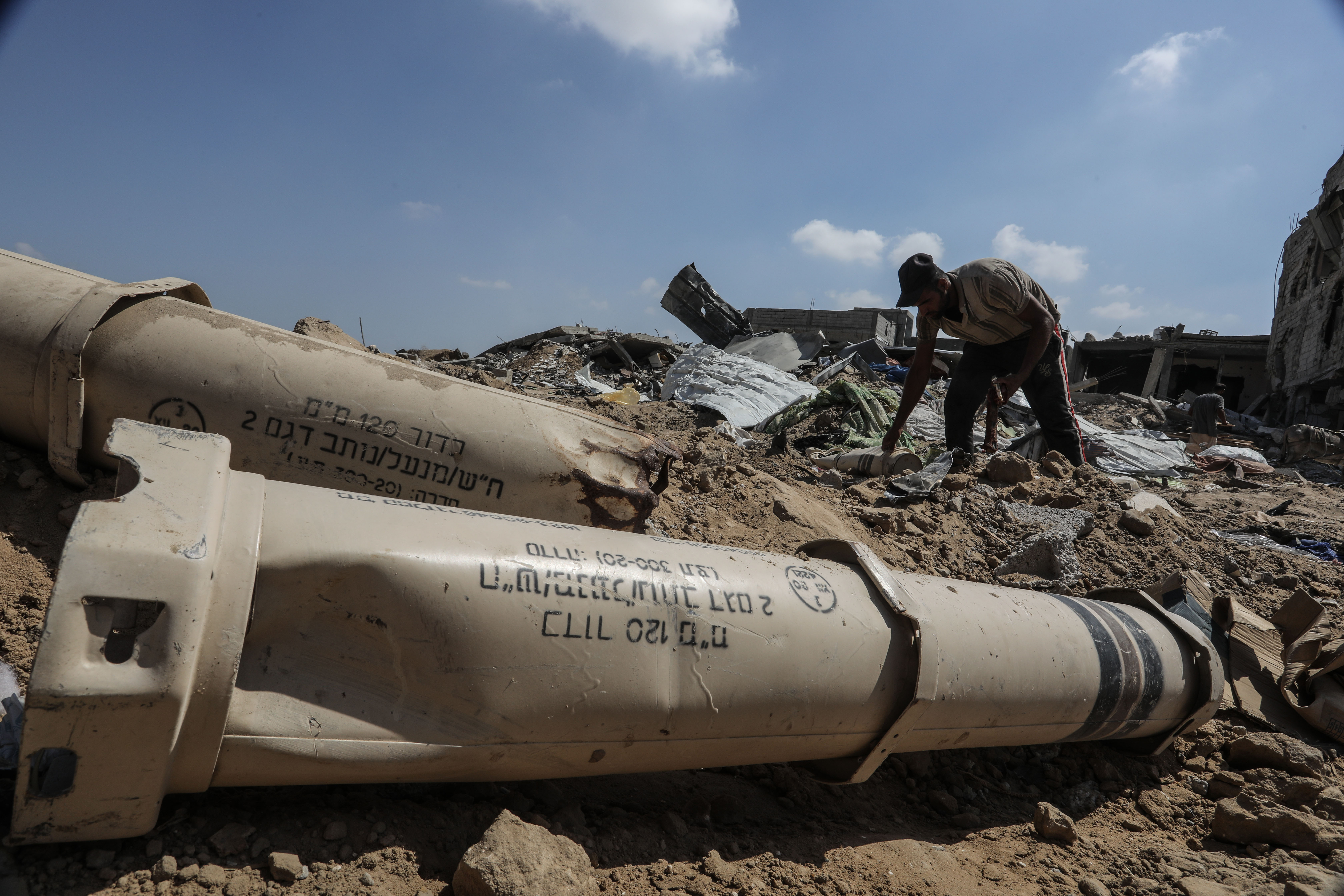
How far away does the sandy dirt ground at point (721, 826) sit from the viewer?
1125mm

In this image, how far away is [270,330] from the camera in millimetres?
2098

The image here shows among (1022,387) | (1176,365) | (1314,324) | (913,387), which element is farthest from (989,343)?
(1176,365)

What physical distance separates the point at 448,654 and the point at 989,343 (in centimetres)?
409

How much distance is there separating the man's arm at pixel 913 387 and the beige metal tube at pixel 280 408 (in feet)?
9.32

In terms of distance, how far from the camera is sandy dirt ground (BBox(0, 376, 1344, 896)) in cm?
112

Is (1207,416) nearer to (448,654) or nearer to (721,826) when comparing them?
(721,826)

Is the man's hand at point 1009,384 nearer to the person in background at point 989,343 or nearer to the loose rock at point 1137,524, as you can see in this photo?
the person in background at point 989,343

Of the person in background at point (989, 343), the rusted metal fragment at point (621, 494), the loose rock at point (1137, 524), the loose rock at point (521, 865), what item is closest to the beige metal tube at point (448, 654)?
the loose rock at point (521, 865)

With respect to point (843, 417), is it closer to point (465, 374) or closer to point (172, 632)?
point (465, 374)

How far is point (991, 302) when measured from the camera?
166 inches

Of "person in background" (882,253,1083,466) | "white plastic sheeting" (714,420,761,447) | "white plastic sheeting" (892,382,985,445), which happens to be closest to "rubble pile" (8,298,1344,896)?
"person in background" (882,253,1083,466)

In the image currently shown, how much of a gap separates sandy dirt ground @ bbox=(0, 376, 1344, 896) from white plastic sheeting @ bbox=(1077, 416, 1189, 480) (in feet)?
16.7

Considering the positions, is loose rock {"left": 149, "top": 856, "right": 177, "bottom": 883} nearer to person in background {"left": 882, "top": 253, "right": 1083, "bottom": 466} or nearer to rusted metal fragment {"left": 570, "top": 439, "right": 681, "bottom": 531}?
rusted metal fragment {"left": 570, "top": 439, "right": 681, "bottom": 531}

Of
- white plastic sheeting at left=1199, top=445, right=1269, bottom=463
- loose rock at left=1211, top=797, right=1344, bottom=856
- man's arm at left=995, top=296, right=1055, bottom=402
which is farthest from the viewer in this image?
white plastic sheeting at left=1199, top=445, right=1269, bottom=463
